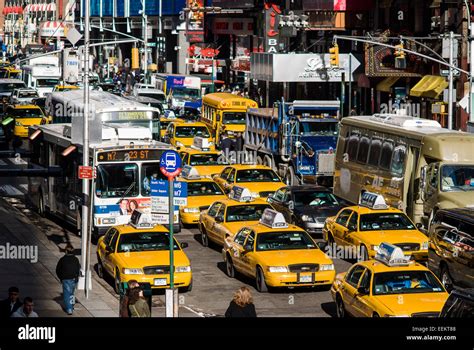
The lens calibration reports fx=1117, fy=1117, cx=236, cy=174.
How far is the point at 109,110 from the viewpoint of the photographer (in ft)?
120

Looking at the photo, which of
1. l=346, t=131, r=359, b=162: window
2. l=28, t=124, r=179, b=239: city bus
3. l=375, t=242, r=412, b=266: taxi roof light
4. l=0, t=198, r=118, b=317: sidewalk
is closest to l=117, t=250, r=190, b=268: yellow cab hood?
l=0, t=198, r=118, b=317: sidewalk

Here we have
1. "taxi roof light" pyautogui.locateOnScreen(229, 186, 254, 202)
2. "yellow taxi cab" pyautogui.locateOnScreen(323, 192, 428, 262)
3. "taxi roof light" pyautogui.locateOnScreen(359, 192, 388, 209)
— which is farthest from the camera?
"taxi roof light" pyautogui.locateOnScreen(229, 186, 254, 202)

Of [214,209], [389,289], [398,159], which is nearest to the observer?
[389,289]

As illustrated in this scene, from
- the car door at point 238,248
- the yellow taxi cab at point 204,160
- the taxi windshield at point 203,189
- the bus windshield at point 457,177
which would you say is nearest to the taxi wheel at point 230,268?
the car door at point 238,248

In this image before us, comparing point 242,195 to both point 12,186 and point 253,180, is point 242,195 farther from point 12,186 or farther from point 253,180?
point 12,186

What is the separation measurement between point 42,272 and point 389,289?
403 inches

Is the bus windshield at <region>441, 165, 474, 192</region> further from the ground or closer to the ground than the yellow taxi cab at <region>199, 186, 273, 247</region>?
further from the ground

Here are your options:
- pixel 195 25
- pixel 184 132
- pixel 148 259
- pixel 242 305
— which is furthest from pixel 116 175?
pixel 195 25

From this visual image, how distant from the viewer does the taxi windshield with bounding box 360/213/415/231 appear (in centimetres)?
2589

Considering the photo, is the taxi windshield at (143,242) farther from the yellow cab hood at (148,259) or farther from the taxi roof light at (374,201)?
the taxi roof light at (374,201)

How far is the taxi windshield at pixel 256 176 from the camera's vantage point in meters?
35.4

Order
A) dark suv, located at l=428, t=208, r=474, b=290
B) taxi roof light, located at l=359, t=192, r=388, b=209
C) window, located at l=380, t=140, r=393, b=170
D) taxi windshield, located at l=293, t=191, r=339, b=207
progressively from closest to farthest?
dark suv, located at l=428, t=208, r=474, b=290
taxi roof light, located at l=359, t=192, r=388, b=209
taxi windshield, located at l=293, t=191, r=339, b=207
window, located at l=380, t=140, r=393, b=170

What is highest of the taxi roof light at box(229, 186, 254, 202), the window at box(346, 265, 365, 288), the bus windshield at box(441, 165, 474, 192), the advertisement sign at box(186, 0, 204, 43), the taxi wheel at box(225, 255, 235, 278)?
the advertisement sign at box(186, 0, 204, 43)

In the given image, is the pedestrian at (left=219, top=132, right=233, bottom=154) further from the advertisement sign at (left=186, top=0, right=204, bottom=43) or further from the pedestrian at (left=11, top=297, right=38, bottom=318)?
the advertisement sign at (left=186, top=0, right=204, bottom=43)
